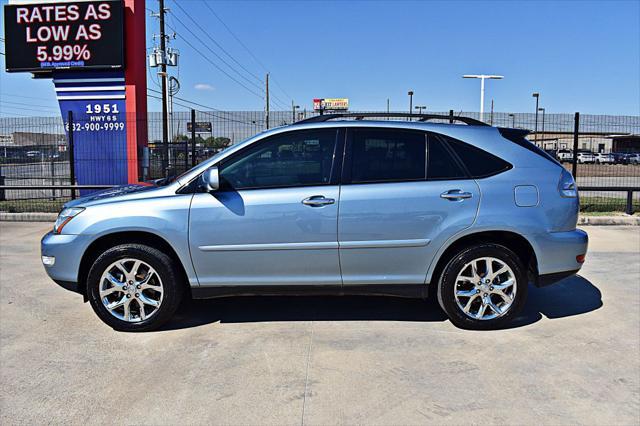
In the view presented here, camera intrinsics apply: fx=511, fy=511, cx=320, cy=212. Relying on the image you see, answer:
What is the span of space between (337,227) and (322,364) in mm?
1113

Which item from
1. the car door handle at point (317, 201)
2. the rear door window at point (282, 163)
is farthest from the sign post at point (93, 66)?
the car door handle at point (317, 201)

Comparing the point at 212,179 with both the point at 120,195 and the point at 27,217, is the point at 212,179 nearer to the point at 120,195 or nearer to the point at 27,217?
the point at 120,195

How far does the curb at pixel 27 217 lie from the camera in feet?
36.0

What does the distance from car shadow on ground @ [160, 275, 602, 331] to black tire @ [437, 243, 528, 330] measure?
0.84 ft

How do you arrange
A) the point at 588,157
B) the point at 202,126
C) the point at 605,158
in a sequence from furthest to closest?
1. the point at 588,157
2. the point at 605,158
3. the point at 202,126

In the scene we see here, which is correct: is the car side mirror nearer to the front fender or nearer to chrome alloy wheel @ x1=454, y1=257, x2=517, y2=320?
the front fender

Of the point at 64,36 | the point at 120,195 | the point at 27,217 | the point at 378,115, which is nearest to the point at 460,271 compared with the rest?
the point at 378,115

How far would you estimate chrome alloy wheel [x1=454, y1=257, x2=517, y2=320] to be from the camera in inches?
173

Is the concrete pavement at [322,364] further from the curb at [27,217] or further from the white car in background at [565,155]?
the white car in background at [565,155]

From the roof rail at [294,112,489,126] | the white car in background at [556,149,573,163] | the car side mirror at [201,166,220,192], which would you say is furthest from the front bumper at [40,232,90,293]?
the white car in background at [556,149,573,163]

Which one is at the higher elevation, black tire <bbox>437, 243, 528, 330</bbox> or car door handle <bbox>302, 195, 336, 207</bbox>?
car door handle <bbox>302, 195, 336, 207</bbox>

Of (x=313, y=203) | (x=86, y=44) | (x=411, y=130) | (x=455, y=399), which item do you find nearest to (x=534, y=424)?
(x=455, y=399)

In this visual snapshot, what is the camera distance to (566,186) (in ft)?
14.6

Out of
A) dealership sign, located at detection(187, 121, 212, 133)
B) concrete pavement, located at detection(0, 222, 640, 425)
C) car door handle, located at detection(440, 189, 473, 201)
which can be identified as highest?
dealership sign, located at detection(187, 121, 212, 133)
